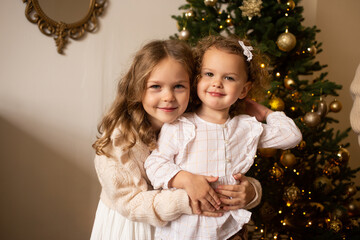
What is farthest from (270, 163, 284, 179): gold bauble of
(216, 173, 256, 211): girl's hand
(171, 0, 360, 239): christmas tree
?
(216, 173, 256, 211): girl's hand

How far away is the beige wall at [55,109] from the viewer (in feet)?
7.13

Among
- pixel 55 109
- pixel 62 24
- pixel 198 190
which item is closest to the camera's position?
pixel 198 190

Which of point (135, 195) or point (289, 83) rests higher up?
point (289, 83)

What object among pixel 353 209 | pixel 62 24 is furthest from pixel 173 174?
pixel 353 209

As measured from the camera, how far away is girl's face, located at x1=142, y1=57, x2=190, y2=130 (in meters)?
1.12

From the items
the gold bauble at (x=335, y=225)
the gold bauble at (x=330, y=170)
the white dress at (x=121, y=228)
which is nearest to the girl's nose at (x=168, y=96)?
the white dress at (x=121, y=228)

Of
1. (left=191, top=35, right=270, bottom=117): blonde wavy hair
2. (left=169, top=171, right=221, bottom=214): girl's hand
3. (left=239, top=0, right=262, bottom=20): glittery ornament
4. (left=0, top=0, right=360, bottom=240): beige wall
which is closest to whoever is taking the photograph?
(left=169, top=171, right=221, bottom=214): girl's hand

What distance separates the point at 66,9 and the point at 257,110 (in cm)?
174

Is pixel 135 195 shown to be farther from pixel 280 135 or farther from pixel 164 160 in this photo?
pixel 280 135

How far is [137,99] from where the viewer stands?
119 cm

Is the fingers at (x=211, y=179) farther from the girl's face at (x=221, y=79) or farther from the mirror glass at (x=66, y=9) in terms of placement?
the mirror glass at (x=66, y=9)

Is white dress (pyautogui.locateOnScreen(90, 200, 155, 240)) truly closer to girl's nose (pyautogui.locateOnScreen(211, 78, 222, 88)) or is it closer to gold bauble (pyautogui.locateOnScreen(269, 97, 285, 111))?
girl's nose (pyautogui.locateOnScreen(211, 78, 222, 88))

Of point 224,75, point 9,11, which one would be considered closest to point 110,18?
point 9,11

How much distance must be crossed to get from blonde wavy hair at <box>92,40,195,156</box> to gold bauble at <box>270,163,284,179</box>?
998 millimetres
